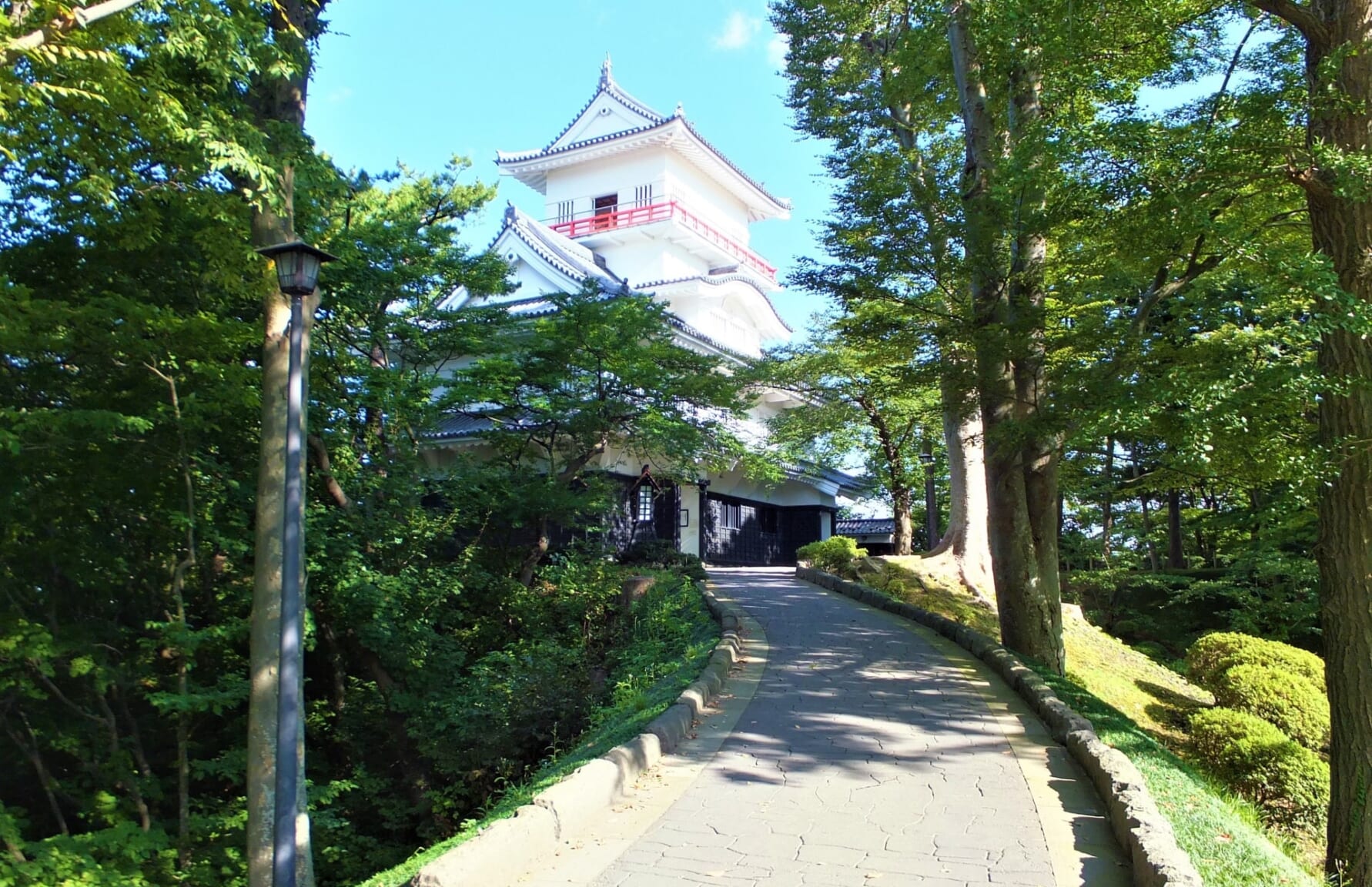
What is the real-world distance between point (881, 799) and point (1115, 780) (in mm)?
1400

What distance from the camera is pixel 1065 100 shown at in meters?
9.04

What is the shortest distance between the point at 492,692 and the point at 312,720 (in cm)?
358

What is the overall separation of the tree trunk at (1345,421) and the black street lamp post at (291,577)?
6919mm

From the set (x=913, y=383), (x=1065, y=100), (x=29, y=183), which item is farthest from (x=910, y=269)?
(x=29, y=183)

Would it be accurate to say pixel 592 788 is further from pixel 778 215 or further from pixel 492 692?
pixel 778 215

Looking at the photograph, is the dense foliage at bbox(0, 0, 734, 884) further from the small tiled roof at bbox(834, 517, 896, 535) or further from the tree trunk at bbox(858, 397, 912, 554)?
the small tiled roof at bbox(834, 517, 896, 535)

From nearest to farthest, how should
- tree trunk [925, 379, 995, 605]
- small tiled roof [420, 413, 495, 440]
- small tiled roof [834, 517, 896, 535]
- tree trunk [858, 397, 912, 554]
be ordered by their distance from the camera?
tree trunk [925, 379, 995, 605] < small tiled roof [420, 413, 495, 440] < tree trunk [858, 397, 912, 554] < small tiled roof [834, 517, 896, 535]

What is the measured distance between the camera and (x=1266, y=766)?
9266 mm

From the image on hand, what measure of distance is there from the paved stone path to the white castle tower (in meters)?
13.9

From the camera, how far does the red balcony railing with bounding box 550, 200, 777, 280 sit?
88.4 ft

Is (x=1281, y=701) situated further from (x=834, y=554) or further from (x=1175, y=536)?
(x=1175, y=536)

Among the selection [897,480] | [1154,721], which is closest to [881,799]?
[1154,721]

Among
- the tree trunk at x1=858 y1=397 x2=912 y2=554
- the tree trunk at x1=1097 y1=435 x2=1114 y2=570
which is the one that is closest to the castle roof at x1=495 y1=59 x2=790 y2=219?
the tree trunk at x1=858 y1=397 x2=912 y2=554

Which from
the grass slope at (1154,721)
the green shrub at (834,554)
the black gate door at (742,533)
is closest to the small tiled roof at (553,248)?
the black gate door at (742,533)
